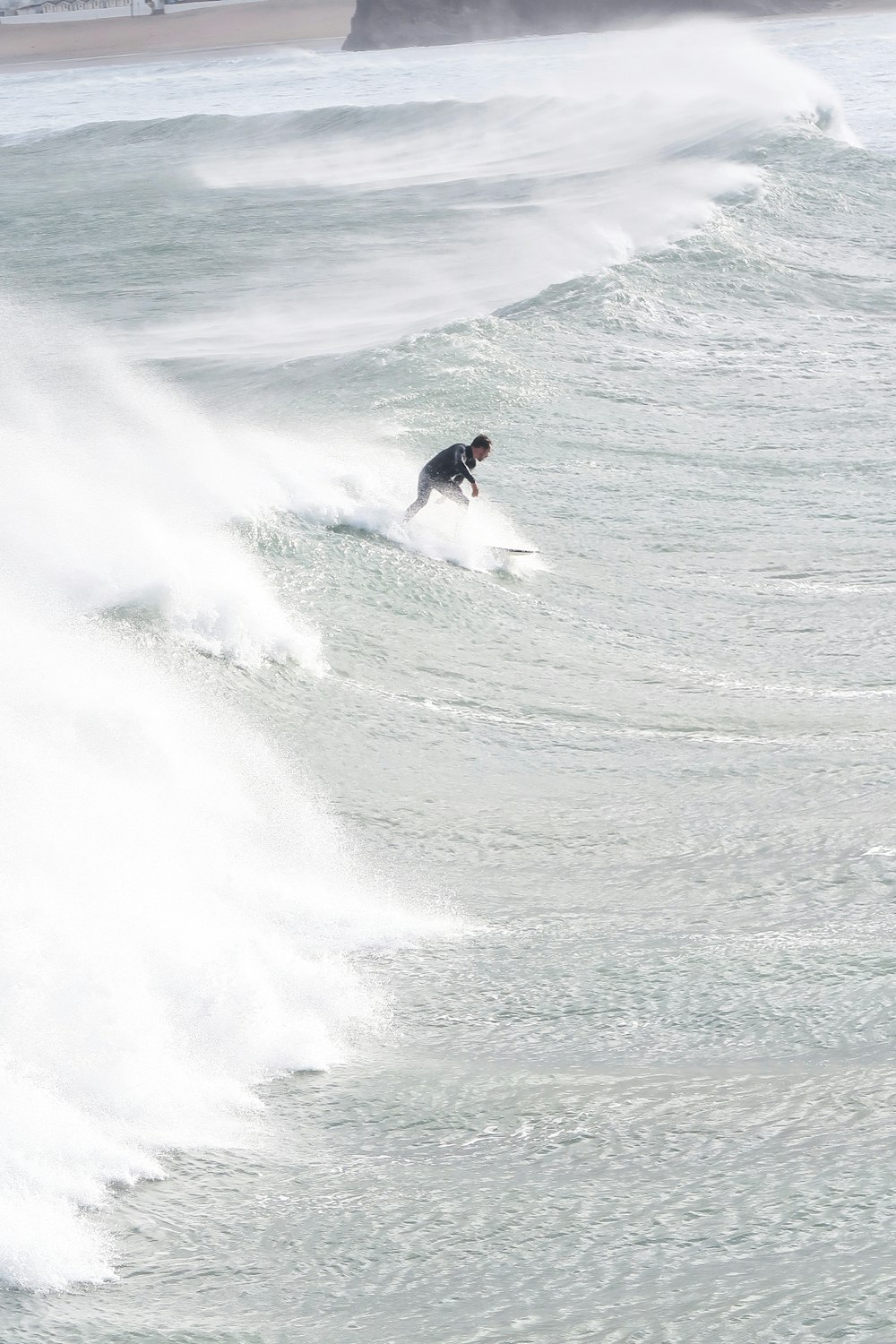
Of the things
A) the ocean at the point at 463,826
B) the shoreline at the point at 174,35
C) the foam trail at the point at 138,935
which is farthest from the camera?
the shoreline at the point at 174,35

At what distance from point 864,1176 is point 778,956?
1717 mm

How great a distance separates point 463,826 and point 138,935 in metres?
2.41

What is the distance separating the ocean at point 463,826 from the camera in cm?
541

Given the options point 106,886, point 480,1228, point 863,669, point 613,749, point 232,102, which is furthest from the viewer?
point 232,102

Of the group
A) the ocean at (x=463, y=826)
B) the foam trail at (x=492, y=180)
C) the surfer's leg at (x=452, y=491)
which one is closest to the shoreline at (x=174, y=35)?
the foam trail at (x=492, y=180)

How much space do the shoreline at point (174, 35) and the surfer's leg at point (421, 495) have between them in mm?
72196

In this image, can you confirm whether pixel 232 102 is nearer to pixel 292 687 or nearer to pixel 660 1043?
pixel 292 687

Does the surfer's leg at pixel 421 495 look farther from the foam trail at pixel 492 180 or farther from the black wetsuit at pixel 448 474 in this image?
the foam trail at pixel 492 180

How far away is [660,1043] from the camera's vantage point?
6707 millimetres

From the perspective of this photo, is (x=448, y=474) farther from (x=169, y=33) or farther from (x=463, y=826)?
(x=169, y=33)

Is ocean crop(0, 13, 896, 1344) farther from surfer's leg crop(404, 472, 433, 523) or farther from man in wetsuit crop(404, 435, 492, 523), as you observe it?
man in wetsuit crop(404, 435, 492, 523)

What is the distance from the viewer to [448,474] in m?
→ 13.1

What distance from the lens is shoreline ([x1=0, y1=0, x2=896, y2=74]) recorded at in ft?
265

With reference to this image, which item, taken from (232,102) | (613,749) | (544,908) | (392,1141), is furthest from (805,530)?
(232,102)
